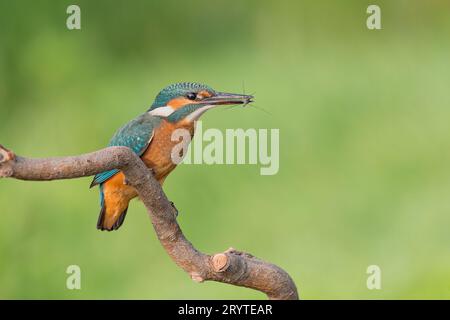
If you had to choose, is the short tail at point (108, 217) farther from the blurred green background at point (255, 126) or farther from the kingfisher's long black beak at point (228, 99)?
the blurred green background at point (255, 126)

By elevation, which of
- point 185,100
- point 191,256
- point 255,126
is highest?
point 185,100

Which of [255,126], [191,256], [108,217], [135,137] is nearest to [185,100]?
[135,137]

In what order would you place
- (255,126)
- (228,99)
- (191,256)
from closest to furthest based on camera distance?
(191,256), (228,99), (255,126)

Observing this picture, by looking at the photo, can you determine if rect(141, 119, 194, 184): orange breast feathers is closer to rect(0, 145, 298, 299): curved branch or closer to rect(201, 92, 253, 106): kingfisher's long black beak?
rect(201, 92, 253, 106): kingfisher's long black beak

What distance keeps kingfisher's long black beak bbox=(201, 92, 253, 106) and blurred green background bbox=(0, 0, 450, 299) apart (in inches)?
54.5

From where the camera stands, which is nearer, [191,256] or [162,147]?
[191,256]

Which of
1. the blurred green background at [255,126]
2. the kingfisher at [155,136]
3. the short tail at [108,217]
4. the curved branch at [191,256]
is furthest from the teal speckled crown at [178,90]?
the blurred green background at [255,126]

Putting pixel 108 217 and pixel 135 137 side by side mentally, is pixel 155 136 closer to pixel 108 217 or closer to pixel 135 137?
pixel 135 137

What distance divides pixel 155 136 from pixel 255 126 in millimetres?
1620

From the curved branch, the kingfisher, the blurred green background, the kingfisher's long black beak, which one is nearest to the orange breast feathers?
the kingfisher

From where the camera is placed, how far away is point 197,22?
4.51 m

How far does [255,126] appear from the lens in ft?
13.3

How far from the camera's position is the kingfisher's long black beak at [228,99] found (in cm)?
236

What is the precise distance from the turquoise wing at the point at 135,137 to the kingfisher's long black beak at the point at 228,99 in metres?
0.15
